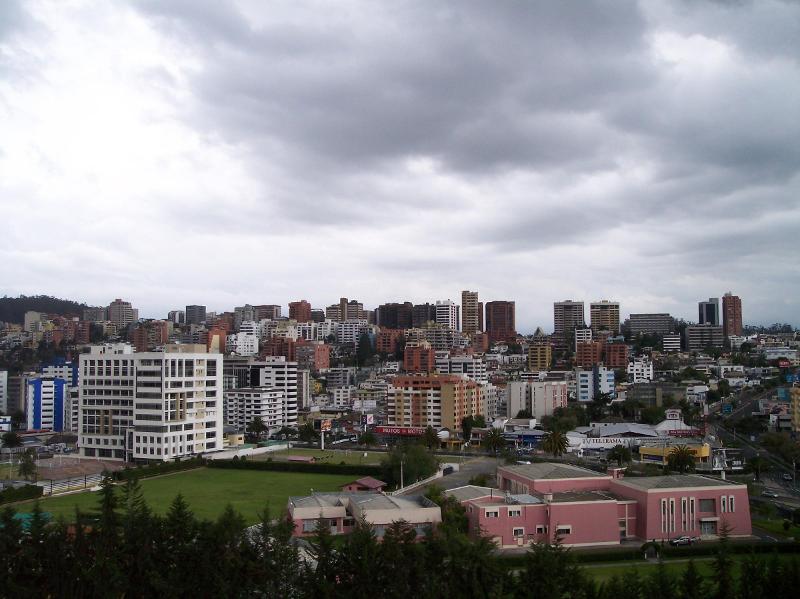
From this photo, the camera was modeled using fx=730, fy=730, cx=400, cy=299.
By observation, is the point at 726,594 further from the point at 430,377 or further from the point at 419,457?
the point at 430,377

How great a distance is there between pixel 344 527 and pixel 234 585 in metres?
7.63

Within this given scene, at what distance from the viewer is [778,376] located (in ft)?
174

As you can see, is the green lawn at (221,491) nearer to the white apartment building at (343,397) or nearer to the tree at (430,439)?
the tree at (430,439)

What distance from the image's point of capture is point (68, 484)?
24047 millimetres

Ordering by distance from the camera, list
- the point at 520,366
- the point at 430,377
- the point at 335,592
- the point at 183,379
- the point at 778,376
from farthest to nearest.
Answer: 1. the point at 520,366
2. the point at 778,376
3. the point at 430,377
4. the point at 183,379
5. the point at 335,592

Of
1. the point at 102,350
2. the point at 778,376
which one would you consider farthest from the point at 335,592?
the point at 778,376

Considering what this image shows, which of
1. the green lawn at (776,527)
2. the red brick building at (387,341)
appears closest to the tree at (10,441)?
the green lawn at (776,527)

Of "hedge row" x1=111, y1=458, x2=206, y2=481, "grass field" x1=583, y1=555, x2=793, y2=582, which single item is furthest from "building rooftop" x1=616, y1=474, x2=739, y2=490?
"hedge row" x1=111, y1=458, x2=206, y2=481

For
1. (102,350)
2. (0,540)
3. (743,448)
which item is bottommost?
(743,448)

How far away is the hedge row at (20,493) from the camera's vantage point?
20.4m

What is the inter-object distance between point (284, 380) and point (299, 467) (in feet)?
53.1

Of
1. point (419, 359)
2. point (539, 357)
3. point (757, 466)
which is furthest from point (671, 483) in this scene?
point (539, 357)

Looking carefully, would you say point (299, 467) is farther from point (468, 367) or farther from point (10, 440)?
point (468, 367)

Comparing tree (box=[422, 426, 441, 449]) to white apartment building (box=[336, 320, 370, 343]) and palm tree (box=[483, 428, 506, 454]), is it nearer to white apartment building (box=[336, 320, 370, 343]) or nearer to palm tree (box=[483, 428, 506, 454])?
palm tree (box=[483, 428, 506, 454])
